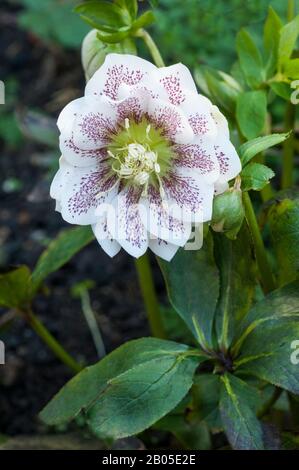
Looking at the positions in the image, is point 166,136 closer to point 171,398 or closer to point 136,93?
point 136,93

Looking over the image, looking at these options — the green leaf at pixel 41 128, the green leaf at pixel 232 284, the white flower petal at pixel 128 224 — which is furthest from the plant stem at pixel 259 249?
the green leaf at pixel 41 128

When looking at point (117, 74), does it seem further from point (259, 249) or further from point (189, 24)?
point (189, 24)

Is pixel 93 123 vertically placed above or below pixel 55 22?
above

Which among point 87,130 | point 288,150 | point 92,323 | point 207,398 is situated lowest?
point 92,323

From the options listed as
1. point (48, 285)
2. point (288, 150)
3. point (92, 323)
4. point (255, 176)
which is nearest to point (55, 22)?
point (48, 285)

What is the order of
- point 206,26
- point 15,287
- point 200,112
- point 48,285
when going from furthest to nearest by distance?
point 48,285 → point 206,26 → point 15,287 → point 200,112
